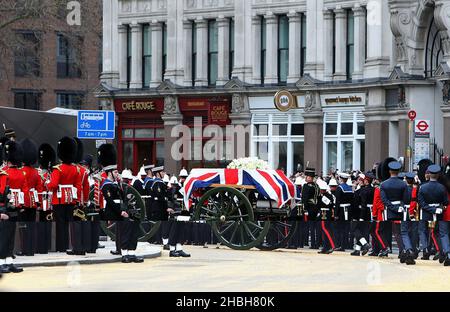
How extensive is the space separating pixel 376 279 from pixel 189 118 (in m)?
37.1

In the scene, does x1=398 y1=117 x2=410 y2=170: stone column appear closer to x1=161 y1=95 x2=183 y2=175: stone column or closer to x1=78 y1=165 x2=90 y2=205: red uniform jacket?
x1=161 y1=95 x2=183 y2=175: stone column

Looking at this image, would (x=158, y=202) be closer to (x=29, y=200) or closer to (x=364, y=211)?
(x=29, y=200)

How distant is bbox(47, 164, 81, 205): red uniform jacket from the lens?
80.6ft

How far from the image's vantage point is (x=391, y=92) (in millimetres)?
48312

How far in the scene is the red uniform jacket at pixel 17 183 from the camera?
2336 cm

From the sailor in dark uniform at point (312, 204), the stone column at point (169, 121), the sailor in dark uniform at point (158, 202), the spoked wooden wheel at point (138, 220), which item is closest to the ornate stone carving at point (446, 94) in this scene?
the stone column at point (169, 121)

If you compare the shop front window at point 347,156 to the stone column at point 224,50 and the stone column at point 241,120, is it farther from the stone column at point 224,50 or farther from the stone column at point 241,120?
the stone column at point 224,50

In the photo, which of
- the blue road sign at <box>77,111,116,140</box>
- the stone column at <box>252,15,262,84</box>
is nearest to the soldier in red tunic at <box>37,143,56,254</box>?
the blue road sign at <box>77,111,116,140</box>

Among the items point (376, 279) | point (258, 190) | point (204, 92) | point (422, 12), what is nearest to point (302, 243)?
point (258, 190)

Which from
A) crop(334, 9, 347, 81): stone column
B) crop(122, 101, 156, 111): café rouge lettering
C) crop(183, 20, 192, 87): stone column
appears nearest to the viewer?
crop(334, 9, 347, 81): stone column

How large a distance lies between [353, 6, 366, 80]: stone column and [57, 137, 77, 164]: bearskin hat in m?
26.3

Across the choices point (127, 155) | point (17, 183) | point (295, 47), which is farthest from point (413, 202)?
point (127, 155)

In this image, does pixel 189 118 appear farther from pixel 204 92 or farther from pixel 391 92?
pixel 391 92
